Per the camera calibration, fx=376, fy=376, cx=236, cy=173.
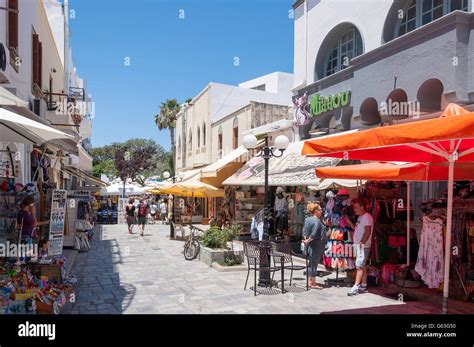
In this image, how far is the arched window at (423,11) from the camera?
375 inches

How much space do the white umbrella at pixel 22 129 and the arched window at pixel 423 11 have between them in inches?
382

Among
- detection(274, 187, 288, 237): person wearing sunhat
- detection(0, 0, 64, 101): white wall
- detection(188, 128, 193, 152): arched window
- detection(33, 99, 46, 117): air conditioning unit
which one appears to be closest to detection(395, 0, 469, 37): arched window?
detection(274, 187, 288, 237): person wearing sunhat

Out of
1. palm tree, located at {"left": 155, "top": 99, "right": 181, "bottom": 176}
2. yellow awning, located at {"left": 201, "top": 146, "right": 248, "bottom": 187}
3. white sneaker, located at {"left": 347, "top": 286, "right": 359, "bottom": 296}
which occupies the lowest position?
white sneaker, located at {"left": 347, "top": 286, "right": 359, "bottom": 296}

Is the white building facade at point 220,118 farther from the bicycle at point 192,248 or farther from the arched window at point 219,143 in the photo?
the bicycle at point 192,248

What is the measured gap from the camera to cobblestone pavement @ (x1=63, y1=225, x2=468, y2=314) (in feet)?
20.5

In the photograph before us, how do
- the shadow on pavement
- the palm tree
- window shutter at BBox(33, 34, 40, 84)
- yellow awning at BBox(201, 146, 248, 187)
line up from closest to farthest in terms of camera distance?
the shadow on pavement < window shutter at BBox(33, 34, 40, 84) < yellow awning at BBox(201, 146, 248, 187) < the palm tree

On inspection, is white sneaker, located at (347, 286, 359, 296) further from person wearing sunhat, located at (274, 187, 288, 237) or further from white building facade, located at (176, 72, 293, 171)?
white building facade, located at (176, 72, 293, 171)

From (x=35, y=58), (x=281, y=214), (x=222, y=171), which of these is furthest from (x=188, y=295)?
(x=222, y=171)

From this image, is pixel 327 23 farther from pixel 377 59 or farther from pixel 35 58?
pixel 35 58

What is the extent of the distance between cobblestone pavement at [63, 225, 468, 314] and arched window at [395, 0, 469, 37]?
24.6 feet
